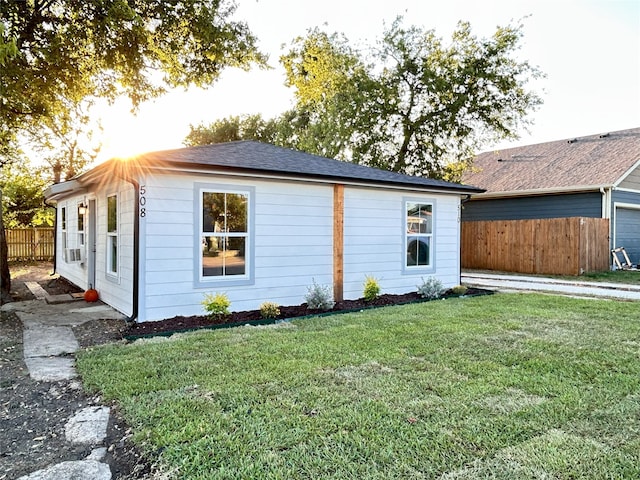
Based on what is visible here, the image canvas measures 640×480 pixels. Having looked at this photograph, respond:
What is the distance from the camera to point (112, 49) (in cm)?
805

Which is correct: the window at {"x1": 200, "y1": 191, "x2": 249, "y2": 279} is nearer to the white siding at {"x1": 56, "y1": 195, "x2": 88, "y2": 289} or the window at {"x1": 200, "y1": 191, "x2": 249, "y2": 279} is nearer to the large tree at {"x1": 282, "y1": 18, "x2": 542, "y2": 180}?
the white siding at {"x1": 56, "y1": 195, "x2": 88, "y2": 289}

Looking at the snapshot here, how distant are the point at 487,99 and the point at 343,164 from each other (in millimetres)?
9363

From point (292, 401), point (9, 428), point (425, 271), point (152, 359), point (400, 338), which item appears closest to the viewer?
point (9, 428)

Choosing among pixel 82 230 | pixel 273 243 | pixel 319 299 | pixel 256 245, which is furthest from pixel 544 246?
pixel 82 230

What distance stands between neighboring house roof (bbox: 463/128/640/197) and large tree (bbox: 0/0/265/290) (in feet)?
36.4

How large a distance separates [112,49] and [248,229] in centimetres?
441

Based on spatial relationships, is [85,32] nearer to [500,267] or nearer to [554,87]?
[500,267]

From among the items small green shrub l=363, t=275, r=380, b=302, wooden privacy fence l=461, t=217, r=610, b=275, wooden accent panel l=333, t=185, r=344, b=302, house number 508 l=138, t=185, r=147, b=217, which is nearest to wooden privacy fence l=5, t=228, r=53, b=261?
house number 508 l=138, t=185, r=147, b=217

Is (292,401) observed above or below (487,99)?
below

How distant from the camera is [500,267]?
14.8m

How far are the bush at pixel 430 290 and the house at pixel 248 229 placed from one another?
0.47 m

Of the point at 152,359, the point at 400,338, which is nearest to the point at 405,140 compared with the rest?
the point at 400,338

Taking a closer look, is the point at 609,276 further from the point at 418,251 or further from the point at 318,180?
the point at 318,180

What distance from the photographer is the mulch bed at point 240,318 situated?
18.7 ft
